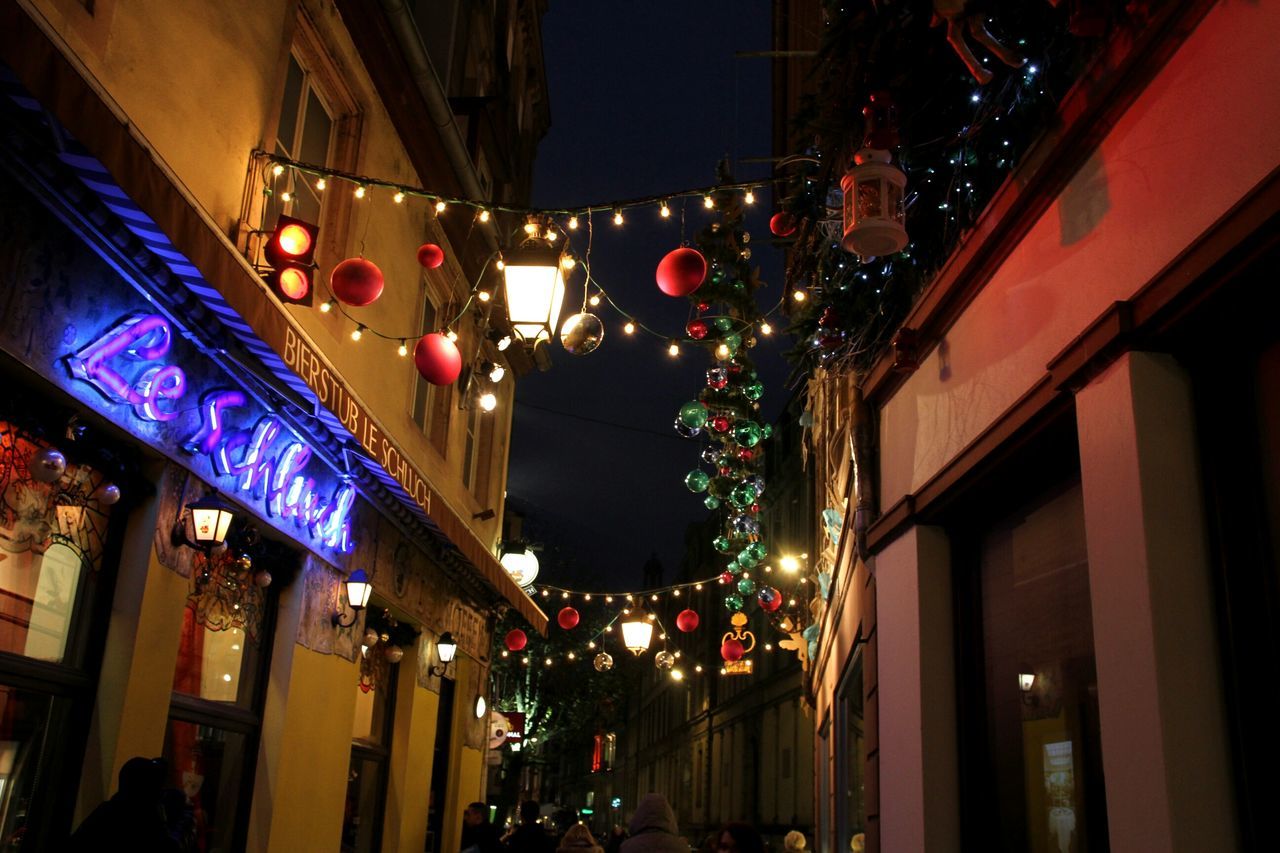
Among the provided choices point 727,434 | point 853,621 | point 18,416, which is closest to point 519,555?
point 727,434

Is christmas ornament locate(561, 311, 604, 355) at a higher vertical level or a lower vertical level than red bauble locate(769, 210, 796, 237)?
lower

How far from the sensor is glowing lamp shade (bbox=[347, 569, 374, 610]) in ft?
31.8

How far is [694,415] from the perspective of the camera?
11.2m

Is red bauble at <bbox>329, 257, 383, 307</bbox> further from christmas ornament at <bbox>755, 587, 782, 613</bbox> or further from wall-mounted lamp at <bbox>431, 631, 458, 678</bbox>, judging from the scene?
christmas ornament at <bbox>755, 587, 782, 613</bbox>

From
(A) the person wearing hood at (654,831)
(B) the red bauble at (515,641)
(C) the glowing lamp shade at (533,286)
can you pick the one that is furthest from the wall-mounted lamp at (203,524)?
(B) the red bauble at (515,641)

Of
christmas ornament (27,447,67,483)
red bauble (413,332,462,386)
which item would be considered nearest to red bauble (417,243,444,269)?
red bauble (413,332,462,386)

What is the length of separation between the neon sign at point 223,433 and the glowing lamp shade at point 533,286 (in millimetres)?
2054

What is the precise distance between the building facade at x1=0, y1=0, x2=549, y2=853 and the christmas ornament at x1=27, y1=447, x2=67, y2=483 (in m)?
0.01

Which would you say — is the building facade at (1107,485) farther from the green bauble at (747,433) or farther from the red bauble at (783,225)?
the green bauble at (747,433)

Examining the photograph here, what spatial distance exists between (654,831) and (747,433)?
6.27 m

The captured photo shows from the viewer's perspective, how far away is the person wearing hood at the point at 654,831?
5.64 meters

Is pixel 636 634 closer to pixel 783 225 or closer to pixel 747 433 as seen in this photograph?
pixel 747 433

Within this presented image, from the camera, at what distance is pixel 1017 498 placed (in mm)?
5348

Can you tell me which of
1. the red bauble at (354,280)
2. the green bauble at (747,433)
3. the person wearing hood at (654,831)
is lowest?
the person wearing hood at (654,831)
